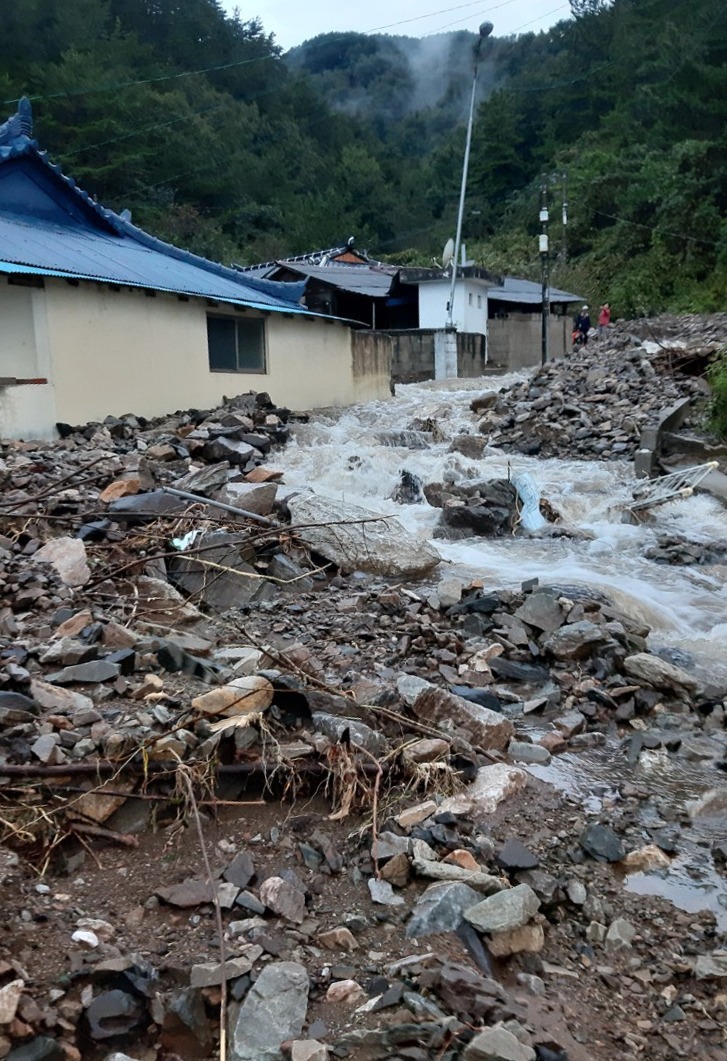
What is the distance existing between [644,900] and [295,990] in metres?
1.38

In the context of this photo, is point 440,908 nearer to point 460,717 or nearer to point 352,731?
point 352,731

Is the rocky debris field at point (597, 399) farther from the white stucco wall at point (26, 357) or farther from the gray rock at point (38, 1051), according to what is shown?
the gray rock at point (38, 1051)

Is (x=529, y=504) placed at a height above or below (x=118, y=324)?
below

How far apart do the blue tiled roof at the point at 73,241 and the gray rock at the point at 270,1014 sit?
9.07 meters

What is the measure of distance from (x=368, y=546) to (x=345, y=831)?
3777 millimetres

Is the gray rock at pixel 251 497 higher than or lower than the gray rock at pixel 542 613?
higher

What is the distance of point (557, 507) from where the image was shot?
32.3ft

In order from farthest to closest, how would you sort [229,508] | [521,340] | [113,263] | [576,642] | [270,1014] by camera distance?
[521,340] < [113,263] < [229,508] < [576,642] < [270,1014]

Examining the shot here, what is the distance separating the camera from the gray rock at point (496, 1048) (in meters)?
1.99

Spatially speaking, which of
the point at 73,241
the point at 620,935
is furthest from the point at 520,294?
the point at 620,935

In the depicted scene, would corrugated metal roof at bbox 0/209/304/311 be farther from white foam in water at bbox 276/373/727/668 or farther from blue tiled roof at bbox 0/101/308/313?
white foam in water at bbox 276/373/727/668

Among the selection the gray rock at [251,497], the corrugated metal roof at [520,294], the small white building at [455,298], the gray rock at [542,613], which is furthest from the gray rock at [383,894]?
the corrugated metal roof at [520,294]

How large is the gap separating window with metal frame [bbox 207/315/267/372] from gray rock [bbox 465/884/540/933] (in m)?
11.7

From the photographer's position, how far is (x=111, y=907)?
2.59 metres
